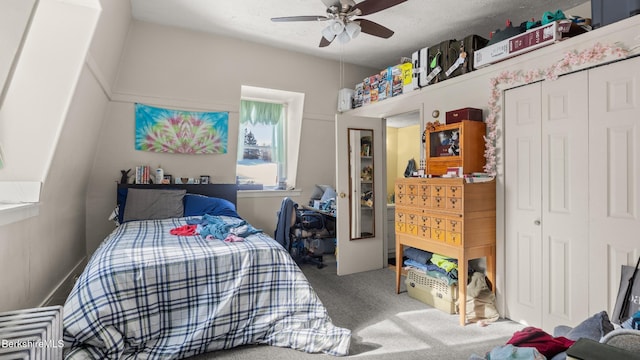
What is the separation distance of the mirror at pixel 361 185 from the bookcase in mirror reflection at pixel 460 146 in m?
1.09

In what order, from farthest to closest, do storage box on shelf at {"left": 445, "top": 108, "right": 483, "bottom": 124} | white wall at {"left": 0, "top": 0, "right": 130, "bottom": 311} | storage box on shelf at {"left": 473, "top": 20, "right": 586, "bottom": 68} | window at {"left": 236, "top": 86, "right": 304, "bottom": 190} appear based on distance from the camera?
window at {"left": 236, "top": 86, "right": 304, "bottom": 190} < storage box on shelf at {"left": 445, "top": 108, "right": 483, "bottom": 124} < storage box on shelf at {"left": 473, "top": 20, "right": 586, "bottom": 68} < white wall at {"left": 0, "top": 0, "right": 130, "bottom": 311}

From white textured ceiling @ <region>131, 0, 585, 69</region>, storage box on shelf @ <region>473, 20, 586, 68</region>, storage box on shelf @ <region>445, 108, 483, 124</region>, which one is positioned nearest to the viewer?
storage box on shelf @ <region>473, 20, 586, 68</region>

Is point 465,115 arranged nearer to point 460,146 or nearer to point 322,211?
point 460,146

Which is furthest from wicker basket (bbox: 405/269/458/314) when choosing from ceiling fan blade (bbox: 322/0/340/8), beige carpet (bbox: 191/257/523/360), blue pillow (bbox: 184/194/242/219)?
ceiling fan blade (bbox: 322/0/340/8)

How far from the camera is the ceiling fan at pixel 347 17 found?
2469 millimetres

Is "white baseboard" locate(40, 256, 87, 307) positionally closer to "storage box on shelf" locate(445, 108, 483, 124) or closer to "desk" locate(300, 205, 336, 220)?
"desk" locate(300, 205, 336, 220)

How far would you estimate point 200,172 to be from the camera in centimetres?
421

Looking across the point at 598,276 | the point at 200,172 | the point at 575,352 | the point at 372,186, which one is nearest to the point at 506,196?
the point at 598,276

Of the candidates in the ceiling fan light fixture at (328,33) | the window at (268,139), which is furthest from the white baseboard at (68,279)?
the ceiling fan light fixture at (328,33)

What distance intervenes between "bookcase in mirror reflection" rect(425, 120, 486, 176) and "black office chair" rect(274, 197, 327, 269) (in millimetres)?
1787

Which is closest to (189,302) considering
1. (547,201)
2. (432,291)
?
(432,291)

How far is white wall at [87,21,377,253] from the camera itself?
3752 millimetres

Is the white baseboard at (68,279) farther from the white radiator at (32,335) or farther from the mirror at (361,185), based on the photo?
the mirror at (361,185)

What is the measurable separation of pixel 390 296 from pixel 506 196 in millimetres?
1436
